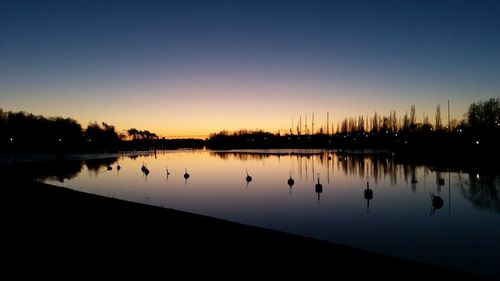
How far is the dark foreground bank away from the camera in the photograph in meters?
11.5

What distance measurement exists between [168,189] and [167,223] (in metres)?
29.4

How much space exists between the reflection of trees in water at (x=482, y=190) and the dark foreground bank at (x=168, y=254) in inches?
929

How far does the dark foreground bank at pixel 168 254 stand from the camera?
11508mm

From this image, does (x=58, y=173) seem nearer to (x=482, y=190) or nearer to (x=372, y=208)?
(x=372, y=208)

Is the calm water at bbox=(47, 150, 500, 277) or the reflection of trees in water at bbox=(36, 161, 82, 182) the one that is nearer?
the calm water at bbox=(47, 150, 500, 277)

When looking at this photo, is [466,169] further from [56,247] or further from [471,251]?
[56,247]

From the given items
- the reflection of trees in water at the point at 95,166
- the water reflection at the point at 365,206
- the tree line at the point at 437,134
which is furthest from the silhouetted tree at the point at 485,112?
the reflection of trees in water at the point at 95,166

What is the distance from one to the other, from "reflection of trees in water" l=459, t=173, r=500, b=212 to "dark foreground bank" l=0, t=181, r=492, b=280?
2359cm

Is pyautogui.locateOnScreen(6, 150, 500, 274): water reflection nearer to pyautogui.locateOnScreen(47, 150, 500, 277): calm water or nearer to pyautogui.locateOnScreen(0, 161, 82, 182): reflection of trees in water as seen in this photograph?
pyautogui.locateOnScreen(47, 150, 500, 277): calm water

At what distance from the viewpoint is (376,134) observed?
178375 millimetres

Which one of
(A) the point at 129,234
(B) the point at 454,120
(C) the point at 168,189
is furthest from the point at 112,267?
(B) the point at 454,120

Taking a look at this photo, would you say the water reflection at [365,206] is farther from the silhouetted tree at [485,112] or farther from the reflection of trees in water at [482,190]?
the silhouetted tree at [485,112]

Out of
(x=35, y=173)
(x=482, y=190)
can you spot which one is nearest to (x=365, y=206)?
(x=482, y=190)

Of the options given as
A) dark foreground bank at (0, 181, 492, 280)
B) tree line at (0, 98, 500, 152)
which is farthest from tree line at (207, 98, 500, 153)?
dark foreground bank at (0, 181, 492, 280)
